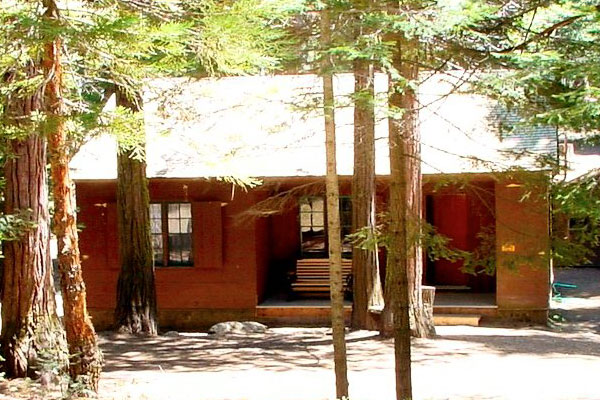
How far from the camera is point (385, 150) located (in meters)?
18.1

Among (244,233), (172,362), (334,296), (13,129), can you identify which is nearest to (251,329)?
(244,233)

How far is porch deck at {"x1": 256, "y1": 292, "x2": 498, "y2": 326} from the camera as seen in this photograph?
17.6 metres

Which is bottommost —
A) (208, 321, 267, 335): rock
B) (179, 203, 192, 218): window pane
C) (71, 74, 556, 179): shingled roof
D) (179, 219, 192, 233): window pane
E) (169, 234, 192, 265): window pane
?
(208, 321, 267, 335): rock

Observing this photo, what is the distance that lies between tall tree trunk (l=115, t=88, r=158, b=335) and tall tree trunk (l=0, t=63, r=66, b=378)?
6.00m

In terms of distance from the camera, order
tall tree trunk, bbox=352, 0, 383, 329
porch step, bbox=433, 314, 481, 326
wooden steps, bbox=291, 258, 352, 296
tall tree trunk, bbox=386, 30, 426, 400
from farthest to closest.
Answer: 1. wooden steps, bbox=291, 258, 352, 296
2. porch step, bbox=433, 314, 481, 326
3. tall tree trunk, bbox=352, 0, 383, 329
4. tall tree trunk, bbox=386, 30, 426, 400

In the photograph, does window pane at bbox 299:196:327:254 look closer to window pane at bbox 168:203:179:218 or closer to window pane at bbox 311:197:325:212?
window pane at bbox 311:197:325:212

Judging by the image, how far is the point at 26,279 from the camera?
990cm

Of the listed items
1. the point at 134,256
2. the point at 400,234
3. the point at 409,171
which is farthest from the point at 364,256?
the point at 400,234

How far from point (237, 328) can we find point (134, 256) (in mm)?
2839

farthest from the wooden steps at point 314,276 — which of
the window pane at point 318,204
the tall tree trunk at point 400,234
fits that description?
the tall tree trunk at point 400,234

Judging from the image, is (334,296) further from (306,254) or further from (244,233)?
(306,254)

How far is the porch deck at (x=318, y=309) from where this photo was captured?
693 inches

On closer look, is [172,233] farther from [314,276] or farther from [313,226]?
[313,226]

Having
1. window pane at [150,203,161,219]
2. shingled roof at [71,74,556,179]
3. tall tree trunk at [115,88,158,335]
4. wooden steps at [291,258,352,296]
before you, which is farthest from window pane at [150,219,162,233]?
wooden steps at [291,258,352,296]
